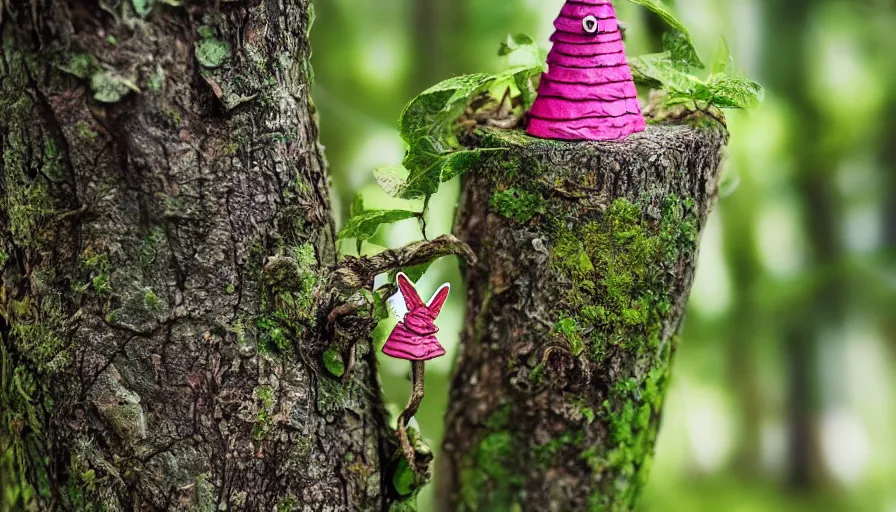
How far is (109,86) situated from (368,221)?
0.35m

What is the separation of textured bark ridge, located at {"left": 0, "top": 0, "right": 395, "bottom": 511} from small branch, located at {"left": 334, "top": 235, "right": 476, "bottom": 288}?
0.03 metres

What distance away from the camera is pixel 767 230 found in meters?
2.29

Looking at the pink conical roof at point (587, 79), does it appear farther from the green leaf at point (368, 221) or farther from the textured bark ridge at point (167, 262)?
the textured bark ridge at point (167, 262)

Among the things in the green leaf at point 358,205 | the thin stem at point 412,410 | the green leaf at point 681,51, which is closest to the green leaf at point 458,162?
the green leaf at point 358,205

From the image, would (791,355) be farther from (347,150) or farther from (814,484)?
(347,150)

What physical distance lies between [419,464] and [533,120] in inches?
19.7

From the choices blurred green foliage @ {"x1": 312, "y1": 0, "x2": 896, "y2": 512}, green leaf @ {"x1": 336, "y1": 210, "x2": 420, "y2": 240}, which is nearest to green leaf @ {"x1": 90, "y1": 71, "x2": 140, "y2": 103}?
green leaf @ {"x1": 336, "y1": 210, "x2": 420, "y2": 240}

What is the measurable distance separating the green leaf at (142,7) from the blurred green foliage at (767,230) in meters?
1.10

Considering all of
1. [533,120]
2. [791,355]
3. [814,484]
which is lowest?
[814,484]

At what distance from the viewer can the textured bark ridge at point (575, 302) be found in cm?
101

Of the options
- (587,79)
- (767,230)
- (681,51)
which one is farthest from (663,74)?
(767,230)

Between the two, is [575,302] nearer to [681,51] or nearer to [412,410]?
[412,410]

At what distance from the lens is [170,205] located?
2.83ft

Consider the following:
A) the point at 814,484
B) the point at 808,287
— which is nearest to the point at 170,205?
the point at 808,287
